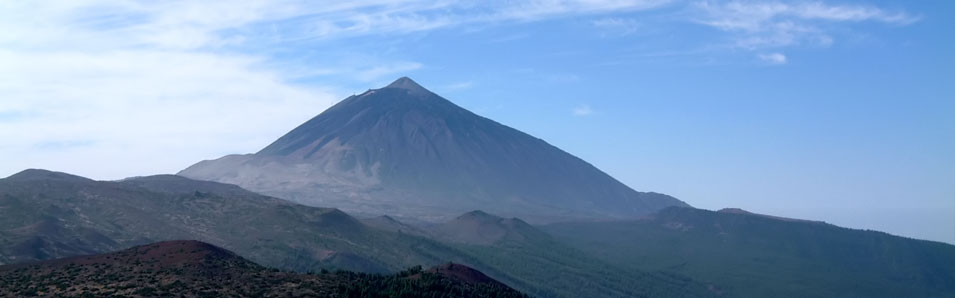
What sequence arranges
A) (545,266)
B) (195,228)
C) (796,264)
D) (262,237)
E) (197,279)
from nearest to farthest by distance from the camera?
(197,279)
(262,237)
(195,228)
(545,266)
(796,264)

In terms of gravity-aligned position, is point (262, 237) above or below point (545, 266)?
below

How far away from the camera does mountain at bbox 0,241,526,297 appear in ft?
169

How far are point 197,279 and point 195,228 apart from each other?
237 feet

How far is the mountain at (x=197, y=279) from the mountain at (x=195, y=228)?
3504cm

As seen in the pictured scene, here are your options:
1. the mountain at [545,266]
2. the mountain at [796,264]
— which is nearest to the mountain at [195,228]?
the mountain at [545,266]

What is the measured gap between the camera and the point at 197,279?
55281mm

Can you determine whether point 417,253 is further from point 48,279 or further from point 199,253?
point 48,279

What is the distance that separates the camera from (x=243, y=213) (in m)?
135

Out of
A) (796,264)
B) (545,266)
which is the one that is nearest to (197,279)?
(545,266)

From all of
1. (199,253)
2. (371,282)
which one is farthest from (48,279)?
(371,282)

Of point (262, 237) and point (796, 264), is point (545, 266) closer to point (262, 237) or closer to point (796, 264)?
point (262, 237)

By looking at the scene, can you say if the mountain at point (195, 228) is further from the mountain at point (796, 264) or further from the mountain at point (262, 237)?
the mountain at point (796, 264)

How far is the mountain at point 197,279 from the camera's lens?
51.5m

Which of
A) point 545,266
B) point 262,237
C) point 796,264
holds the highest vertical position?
point 796,264
